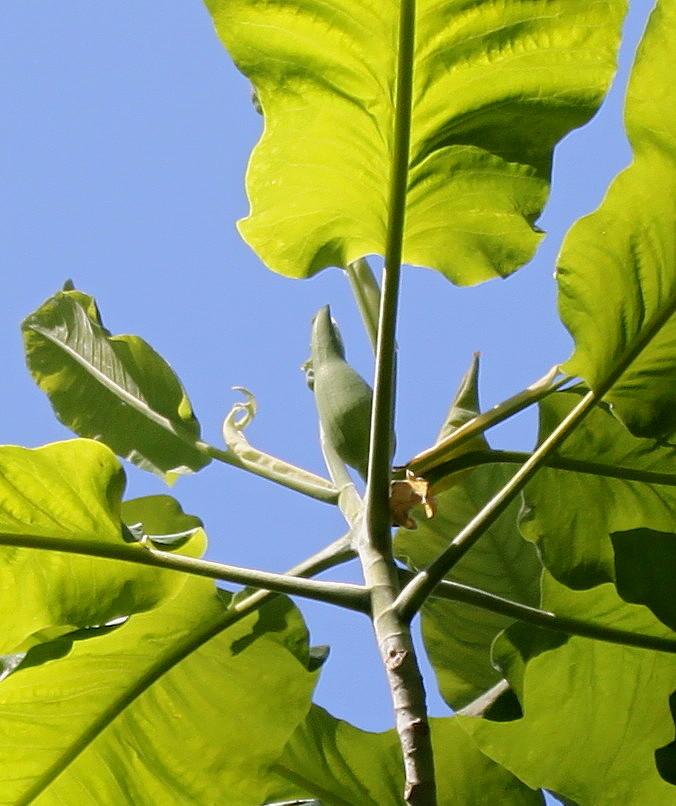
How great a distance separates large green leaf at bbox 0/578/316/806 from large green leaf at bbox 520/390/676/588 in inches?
12.1

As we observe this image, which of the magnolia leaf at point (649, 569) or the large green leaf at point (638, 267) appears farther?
the magnolia leaf at point (649, 569)

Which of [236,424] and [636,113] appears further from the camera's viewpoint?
[236,424]

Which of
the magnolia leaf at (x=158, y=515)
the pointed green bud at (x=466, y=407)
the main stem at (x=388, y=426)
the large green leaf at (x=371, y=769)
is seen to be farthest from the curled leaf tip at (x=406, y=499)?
the magnolia leaf at (x=158, y=515)

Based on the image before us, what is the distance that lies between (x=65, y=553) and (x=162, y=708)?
24 centimetres

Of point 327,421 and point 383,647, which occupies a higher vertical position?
point 327,421

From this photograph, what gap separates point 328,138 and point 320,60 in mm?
74

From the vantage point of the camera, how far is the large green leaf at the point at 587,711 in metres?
1.16

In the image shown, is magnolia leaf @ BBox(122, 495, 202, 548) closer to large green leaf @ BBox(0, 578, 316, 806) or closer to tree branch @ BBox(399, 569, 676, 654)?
large green leaf @ BBox(0, 578, 316, 806)

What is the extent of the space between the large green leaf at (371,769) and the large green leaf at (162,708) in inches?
3.2

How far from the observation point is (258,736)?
3.86 feet

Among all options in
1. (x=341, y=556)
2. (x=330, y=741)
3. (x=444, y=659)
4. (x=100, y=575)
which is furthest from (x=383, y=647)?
(x=444, y=659)

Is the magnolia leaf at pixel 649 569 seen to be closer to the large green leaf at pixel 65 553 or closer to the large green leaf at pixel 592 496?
the large green leaf at pixel 592 496

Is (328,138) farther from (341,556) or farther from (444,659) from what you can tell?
(444,659)

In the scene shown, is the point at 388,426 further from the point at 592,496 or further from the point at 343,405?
the point at 592,496
